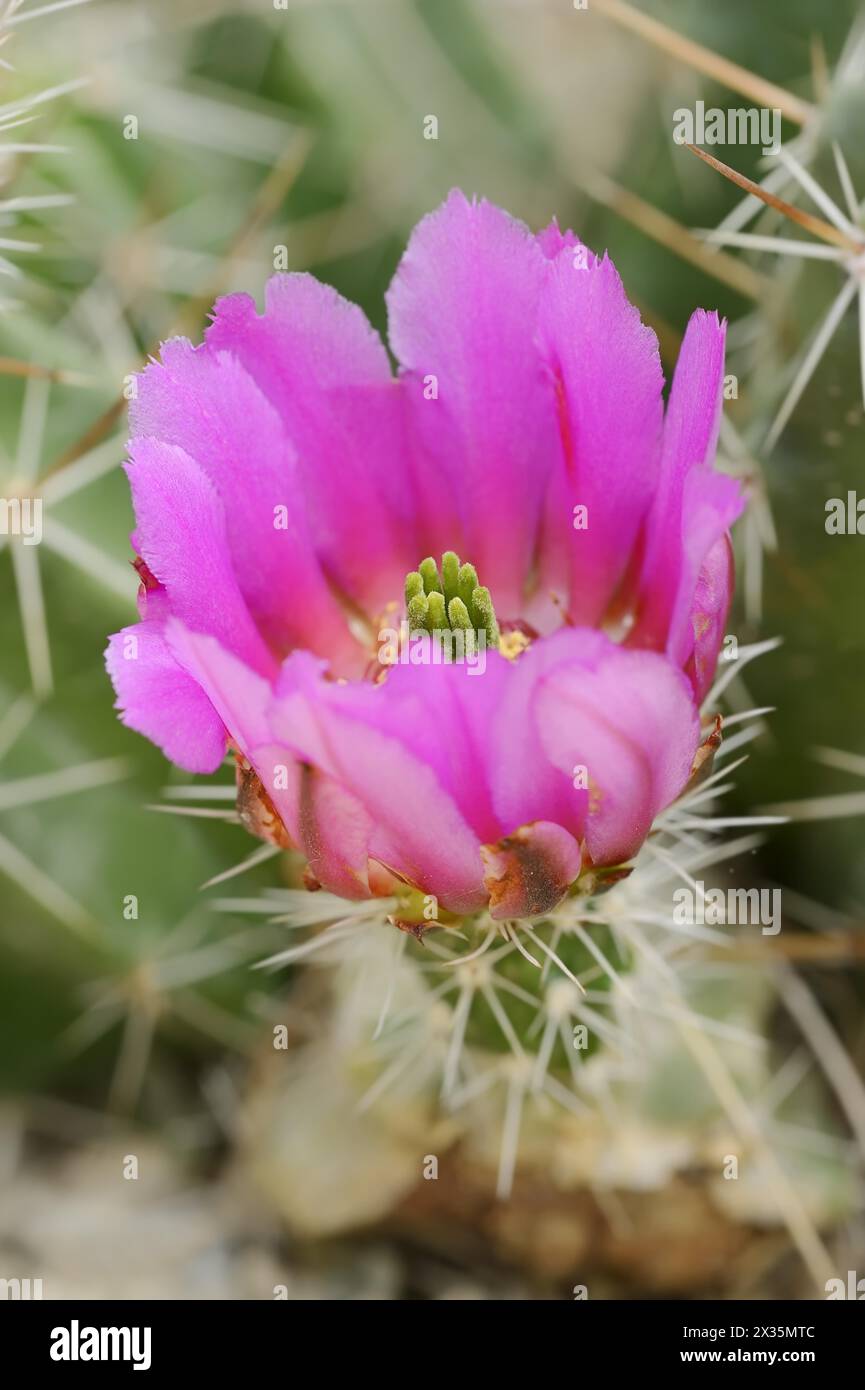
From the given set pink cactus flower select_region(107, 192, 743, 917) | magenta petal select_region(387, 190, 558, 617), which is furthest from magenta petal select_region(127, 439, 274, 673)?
magenta petal select_region(387, 190, 558, 617)

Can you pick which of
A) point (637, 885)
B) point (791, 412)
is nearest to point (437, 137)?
point (791, 412)

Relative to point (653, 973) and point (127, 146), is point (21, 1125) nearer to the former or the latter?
point (653, 973)

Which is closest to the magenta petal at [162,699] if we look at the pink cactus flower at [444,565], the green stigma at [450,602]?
the pink cactus flower at [444,565]

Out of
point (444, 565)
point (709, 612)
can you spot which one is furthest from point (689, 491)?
point (444, 565)

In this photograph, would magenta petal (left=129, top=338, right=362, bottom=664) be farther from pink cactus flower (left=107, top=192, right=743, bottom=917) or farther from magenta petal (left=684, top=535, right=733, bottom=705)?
magenta petal (left=684, top=535, right=733, bottom=705)

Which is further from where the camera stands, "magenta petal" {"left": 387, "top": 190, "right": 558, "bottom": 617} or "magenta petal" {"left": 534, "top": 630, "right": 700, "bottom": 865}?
"magenta petal" {"left": 387, "top": 190, "right": 558, "bottom": 617}

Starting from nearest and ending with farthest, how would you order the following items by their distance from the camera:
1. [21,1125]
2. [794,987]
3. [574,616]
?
[574,616], [794,987], [21,1125]

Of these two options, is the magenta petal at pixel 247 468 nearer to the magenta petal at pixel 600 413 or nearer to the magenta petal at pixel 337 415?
the magenta petal at pixel 337 415
